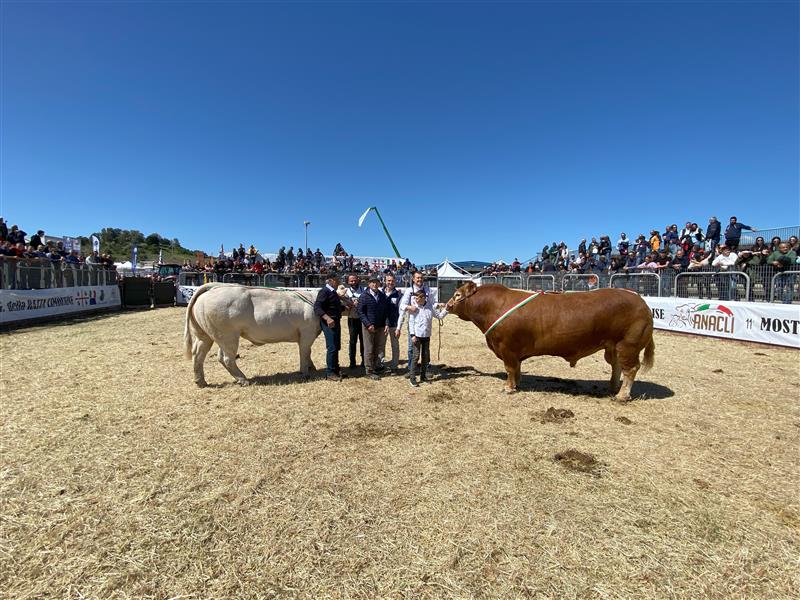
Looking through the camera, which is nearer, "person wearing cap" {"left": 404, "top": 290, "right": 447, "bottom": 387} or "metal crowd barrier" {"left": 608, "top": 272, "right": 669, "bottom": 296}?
"person wearing cap" {"left": 404, "top": 290, "right": 447, "bottom": 387}

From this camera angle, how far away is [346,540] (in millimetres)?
2428

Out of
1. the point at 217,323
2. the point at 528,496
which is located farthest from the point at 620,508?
the point at 217,323

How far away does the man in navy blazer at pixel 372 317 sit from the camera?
21.0ft

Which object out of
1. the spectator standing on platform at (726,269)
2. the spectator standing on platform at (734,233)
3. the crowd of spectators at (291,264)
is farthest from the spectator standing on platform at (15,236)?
the spectator standing on platform at (734,233)

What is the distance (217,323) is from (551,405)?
16.4ft

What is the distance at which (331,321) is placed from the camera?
6145 millimetres

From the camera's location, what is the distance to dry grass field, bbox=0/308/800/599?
7.04 feet

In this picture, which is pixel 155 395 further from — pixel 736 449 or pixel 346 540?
pixel 736 449

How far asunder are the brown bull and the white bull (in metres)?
3.15

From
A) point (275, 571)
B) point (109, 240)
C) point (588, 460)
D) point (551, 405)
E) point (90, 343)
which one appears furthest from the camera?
point (109, 240)

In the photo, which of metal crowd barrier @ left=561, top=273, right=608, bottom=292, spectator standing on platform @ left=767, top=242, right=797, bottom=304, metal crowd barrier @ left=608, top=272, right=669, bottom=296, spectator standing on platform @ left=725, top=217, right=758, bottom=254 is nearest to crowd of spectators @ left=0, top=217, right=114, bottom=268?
metal crowd barrier @ left=561, top=273, right=608, bottom=292

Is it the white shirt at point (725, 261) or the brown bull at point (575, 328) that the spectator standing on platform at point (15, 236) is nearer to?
the brown bull at point (575, 328)

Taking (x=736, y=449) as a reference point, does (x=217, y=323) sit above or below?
above

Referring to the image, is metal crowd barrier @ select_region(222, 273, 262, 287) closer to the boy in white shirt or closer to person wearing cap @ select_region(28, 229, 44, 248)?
person wearing cap @ select_region(28, 229, 44, 248)
